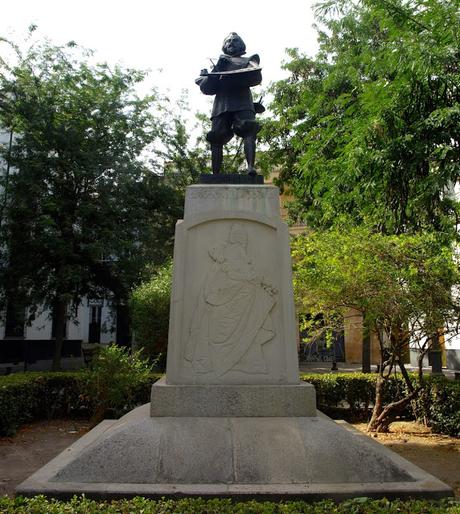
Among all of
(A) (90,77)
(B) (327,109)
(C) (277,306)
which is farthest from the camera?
(A) (90,77)

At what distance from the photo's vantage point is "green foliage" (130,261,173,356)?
15586 millimetres

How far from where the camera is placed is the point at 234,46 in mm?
6418

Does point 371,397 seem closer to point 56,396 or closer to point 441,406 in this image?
point 441,406

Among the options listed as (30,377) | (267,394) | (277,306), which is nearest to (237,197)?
(277,306)

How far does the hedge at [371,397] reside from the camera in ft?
31.4

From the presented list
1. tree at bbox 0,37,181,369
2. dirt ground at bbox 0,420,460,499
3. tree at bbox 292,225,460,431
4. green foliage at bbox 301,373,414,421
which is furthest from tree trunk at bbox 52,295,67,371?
tree at bbox 292,225,460,431

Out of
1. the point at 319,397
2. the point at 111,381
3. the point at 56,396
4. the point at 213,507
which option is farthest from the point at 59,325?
the point at 213,507

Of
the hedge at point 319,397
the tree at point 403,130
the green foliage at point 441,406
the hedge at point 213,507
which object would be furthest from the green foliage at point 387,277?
the hedge at point 213,507

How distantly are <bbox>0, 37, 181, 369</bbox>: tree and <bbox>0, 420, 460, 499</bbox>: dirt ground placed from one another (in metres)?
7.44

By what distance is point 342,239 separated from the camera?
8.65m

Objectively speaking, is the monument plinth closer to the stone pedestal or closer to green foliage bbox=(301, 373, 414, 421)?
the stone pedestal

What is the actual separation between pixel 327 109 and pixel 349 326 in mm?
6520

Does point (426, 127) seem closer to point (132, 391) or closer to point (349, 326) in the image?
point (349, 326)

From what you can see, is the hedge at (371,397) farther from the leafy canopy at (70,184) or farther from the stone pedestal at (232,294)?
the leafy canopy at (70,184)
